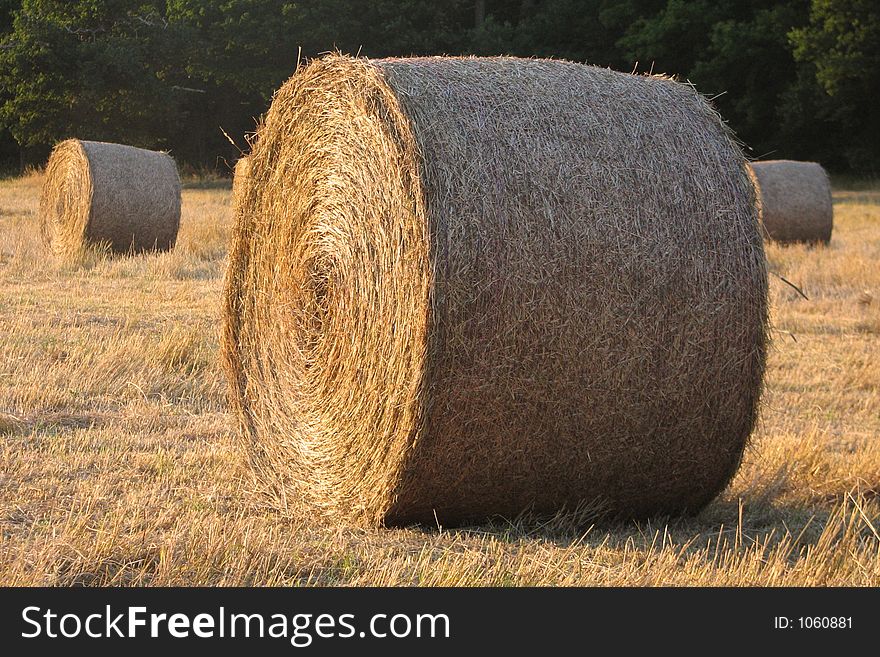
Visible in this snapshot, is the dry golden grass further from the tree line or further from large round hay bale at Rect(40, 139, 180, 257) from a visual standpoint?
the tree line

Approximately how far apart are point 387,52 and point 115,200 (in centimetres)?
2038

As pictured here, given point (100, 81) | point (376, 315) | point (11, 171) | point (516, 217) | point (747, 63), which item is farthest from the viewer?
point (11, 171)

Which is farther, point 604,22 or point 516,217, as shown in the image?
point 604,22

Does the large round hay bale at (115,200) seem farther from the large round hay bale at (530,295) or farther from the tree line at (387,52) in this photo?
the tree line at (387,52)

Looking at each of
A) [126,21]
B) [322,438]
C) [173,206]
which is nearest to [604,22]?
[126,21]

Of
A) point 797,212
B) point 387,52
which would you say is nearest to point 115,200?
point 797,212

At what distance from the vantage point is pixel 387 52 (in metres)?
32.3

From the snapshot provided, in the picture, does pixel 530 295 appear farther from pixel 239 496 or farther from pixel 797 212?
pixel 797 212

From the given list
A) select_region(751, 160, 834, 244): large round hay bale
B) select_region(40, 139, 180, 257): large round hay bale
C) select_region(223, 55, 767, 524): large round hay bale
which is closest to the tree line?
select_region(751, 160, 834, 244): large round hay bale

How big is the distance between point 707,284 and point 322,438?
179 cm

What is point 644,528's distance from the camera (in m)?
4.66

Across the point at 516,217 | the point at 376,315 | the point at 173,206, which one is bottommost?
the point at 173,206

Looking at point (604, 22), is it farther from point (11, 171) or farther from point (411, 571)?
point (411, 571)

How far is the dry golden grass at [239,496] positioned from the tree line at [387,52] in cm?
2225
